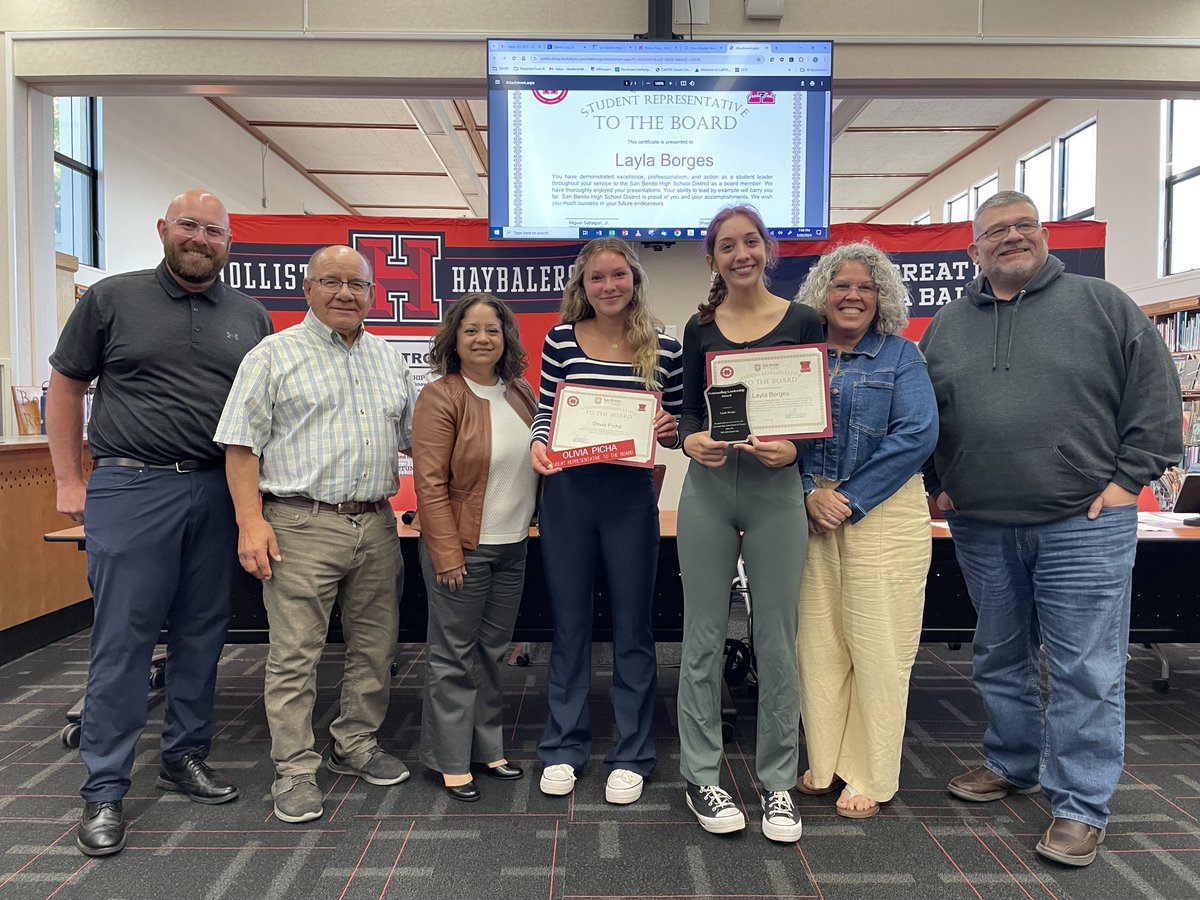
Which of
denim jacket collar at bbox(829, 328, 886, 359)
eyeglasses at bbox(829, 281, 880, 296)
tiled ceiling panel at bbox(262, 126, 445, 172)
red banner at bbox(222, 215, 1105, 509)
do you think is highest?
tiled ceiling panel at bbox(262, 126, 445, 172)

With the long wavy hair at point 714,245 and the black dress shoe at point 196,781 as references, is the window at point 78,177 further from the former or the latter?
the long wavy hair at point 714,245

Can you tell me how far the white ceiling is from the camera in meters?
7.54

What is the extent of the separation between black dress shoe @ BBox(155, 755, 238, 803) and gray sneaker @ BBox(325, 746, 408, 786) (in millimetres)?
315

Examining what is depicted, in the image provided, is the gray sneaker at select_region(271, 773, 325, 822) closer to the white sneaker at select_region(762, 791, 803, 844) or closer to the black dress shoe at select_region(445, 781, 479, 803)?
the black dress shoe at select_region(445, 781, 479, 803)

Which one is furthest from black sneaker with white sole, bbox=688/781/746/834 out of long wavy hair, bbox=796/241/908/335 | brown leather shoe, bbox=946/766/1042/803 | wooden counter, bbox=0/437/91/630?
wooden counter, bbox=0/437/91/630

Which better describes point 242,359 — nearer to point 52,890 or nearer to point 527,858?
point 52,890

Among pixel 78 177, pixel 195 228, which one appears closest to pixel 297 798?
pixel 195 228

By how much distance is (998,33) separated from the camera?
13.1ft

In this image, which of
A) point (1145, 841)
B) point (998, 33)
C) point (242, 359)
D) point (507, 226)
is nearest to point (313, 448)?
point (242, 359)

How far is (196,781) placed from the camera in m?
2.25

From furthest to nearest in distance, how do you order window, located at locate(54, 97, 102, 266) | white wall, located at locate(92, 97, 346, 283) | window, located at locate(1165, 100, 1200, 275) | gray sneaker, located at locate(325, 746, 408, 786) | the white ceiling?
the white ceiling → white wall, located at locate(92, 97, 346, 283) → window, located at locate(1165, 100, 1200, 275) → window, located at locate(54, 97, 102, 266) → gray sneaker, located at locate(325, 746, 408, 786)

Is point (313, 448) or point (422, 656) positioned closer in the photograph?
point (313, 448)

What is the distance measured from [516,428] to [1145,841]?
6.97 feet

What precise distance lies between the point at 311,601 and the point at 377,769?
61cm
